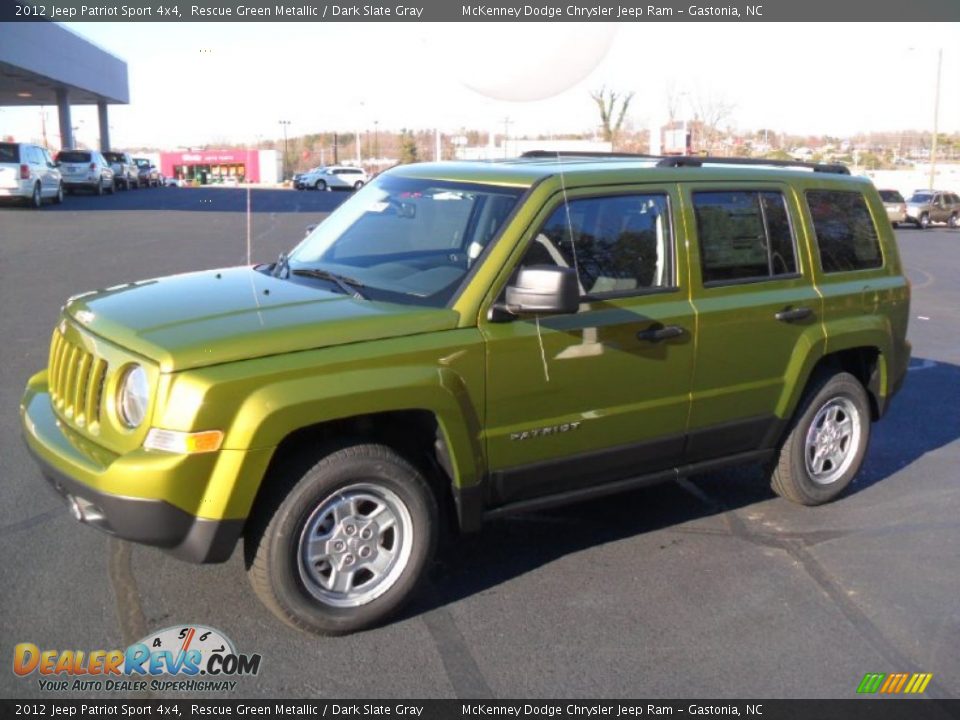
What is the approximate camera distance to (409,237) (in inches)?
201

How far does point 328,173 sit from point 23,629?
5473 centimetres

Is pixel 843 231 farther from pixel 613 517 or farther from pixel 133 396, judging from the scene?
pixel 133 396

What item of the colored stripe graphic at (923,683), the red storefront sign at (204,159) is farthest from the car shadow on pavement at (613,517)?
the red storefront sign at (204,159)

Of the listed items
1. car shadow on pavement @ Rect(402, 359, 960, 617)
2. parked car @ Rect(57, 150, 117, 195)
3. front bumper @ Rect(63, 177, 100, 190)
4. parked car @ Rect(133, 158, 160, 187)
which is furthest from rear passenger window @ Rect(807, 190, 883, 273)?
parked car @ Rect(133, 158, 160, 187)

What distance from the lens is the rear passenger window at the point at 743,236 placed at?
207 inches

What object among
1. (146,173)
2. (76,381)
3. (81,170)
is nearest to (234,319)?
(76,381)

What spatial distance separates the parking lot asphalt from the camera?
3953 mm

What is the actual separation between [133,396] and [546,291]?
173 cm

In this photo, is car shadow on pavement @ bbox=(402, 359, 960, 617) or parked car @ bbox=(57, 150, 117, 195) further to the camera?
parked car @ bbox=(57, 150, 117, 195)

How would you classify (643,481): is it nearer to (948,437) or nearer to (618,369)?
(618,369)

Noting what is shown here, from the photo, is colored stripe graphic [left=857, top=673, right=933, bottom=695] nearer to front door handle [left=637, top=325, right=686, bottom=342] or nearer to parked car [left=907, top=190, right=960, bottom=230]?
front door handle [left=637, top=325, right=686, bottom=342]

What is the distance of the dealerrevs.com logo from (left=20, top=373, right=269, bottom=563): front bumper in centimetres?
39

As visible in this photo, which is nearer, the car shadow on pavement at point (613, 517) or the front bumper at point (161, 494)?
the front bumper at point (161, 494)
